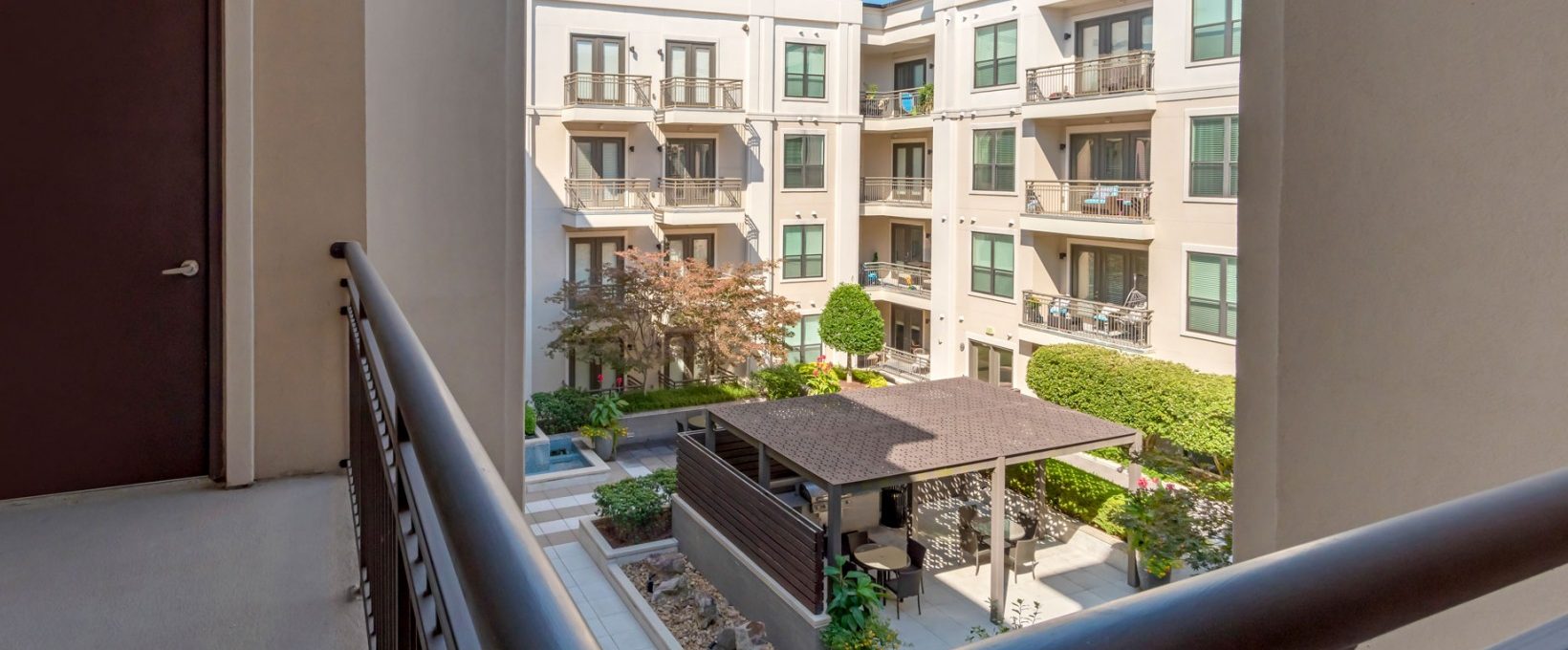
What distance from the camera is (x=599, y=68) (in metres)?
12.9

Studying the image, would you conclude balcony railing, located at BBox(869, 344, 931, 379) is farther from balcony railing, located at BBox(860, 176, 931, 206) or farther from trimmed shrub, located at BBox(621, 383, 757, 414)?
trimmed shrub, located at BBox(621, 383, 757, 414)

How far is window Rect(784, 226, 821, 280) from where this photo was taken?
14.5 metres

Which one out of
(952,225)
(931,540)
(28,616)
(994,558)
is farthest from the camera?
(952,225)

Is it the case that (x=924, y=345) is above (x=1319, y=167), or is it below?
below

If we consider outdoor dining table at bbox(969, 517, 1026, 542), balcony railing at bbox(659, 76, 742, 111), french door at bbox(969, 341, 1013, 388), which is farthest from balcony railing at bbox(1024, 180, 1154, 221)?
outdoor dining table at bbox(969, 517, 1026, 542)

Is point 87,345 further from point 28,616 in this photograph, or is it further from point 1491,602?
point 1491,602

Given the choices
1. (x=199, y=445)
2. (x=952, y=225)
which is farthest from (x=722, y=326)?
(x=199, y=445)

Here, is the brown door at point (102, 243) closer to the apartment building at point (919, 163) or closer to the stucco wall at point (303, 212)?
the stucco wall at point (303, 212)

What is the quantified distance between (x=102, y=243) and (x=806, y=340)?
12744mm

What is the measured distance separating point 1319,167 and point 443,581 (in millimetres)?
1722

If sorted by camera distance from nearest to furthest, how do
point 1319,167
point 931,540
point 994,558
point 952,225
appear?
point 1319,167 → point 994,558 → point 931,540 → point 952,225

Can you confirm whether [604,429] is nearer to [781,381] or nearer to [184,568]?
[781,381]

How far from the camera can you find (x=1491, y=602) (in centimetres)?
155

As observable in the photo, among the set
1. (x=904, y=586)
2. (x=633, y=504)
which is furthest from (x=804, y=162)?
(x=904, y=586)
